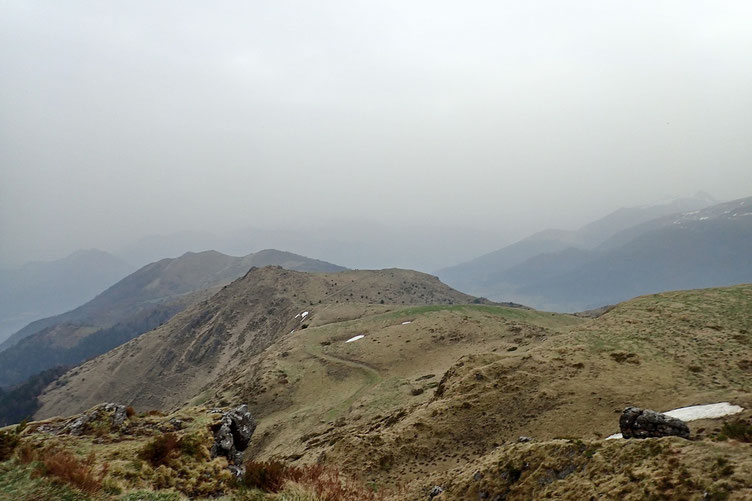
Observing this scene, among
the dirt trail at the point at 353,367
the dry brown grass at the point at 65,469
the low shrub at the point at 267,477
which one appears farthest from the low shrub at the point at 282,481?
the dirt trail at the point at 353,367

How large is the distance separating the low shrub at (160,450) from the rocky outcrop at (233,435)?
2131 millimetres

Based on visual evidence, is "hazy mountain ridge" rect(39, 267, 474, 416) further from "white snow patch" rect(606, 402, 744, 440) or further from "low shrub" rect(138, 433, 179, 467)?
"low shrub" rect(138, 433, 179, 467)

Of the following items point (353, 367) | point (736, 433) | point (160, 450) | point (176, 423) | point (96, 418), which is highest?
point (96, 418)

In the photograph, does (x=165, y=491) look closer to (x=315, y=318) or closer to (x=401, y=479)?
Answer: (x=401, y=479)

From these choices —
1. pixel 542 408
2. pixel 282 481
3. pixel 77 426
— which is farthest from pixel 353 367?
pixel 282 481

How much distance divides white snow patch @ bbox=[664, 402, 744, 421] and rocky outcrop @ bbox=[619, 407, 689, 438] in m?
4.92

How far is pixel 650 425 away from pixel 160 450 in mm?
21000

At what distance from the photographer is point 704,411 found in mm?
19375

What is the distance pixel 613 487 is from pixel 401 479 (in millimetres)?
14326

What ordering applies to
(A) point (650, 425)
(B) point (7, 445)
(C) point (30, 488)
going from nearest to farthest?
(C) point (30, 488), (B) point (7, 445), (A) point (650, 425)

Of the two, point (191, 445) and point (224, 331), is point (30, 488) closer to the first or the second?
point (191, 445)

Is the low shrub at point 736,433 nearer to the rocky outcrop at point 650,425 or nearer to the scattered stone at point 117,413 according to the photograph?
the rocky outcrop at point 650,425

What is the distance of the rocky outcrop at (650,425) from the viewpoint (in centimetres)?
1503

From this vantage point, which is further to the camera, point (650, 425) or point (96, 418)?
point (96, 418)
